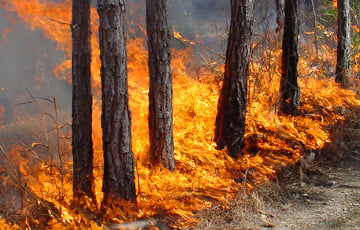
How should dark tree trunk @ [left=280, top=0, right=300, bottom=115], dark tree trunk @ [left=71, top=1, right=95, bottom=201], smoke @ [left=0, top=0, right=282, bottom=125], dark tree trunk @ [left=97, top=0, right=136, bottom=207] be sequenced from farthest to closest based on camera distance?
1. smoke @ [left=0, top=0, right=282, bottom=125]
2. dark tree trunk @ [left=280, top=0, right=300, bottom=115]
3. dark tree trunk @ [left=71, top=1, right=95, bottom=201]
4. dark tree trunk @ [left=97, top=0, right=136, bottom=207]

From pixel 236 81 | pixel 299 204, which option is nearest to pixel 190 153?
pixel 236 81

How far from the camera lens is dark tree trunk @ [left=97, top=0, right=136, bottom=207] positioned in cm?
477

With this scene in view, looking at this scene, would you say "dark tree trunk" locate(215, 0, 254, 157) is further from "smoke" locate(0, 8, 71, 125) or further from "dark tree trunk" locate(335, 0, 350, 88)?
"smoke" locate(0, 8, 71, 125)

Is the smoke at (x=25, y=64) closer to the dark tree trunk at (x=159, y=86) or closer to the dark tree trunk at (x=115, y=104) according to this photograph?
the dark tree trunk at (x=159, y=86)

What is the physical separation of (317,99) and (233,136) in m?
4.09

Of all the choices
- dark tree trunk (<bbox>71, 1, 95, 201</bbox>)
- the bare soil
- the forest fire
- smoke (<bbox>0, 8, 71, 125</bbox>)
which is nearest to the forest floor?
the bare soil

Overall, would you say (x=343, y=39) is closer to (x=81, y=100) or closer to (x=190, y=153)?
(x=190, y=153)

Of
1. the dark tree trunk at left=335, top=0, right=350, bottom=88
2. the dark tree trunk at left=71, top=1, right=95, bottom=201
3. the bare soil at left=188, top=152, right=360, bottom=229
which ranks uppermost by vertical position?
the dark tree trunk at left=335, top=0, right=350, bottom=88

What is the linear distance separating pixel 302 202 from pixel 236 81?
2427mm

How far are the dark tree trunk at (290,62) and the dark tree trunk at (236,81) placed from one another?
2.16 m

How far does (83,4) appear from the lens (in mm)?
5453

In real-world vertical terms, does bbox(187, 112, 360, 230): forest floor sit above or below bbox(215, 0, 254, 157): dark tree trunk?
below

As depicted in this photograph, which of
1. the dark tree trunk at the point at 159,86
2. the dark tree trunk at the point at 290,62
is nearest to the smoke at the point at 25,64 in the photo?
the dark tree trunk at the point at 290,62

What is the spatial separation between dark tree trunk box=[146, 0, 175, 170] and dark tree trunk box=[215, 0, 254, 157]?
114 centimetres
